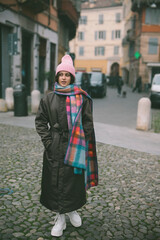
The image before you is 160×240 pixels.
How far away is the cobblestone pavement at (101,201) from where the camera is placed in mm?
2896

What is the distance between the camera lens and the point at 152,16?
31875mm

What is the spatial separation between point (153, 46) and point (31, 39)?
18.9 meters

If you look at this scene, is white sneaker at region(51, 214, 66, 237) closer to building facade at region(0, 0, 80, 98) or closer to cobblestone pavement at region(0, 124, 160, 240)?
cobblestone pavement at region(0, 124, 160, 240)

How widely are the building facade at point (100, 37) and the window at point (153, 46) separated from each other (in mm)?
19732

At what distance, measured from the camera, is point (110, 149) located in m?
6.20

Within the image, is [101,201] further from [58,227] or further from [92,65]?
[92,65]

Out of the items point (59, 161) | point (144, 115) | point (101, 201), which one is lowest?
point (101, 201)

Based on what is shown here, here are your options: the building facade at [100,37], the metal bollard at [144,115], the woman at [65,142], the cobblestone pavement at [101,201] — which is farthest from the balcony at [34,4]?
the building facade at [100,37]

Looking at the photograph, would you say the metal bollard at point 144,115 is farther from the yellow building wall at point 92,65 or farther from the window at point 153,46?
the yellow building wall at point 92,65

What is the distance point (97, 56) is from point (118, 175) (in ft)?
169

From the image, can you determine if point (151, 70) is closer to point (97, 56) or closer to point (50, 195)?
point (97, 56)

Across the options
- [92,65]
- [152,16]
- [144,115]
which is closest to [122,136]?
[144,115]

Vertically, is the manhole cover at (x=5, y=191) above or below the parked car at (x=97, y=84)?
below

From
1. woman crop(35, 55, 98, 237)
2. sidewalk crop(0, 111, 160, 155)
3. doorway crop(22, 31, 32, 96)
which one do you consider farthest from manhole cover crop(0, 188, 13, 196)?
doorway crop(22, 31, 32, 96)
